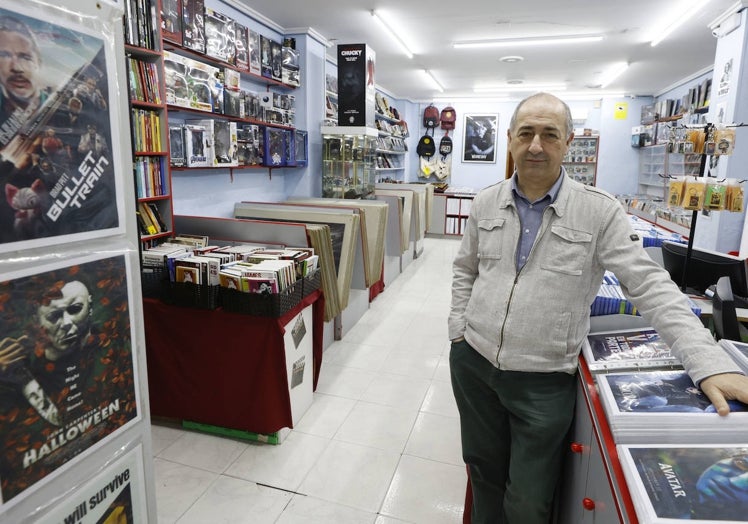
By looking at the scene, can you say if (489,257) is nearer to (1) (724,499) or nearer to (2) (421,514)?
(1) (724,499)

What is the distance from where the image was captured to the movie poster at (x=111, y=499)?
1115 millimetres

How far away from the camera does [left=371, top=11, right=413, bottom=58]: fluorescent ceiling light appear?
543 centimetres

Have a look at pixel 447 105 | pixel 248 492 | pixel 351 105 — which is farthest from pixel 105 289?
pixel 447 105

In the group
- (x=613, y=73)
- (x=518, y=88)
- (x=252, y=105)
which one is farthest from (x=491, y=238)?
(x=518, y=88)

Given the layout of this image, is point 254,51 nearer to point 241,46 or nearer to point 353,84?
point 241,46

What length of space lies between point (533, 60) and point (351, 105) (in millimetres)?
3513

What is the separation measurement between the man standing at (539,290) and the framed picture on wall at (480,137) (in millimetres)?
11110

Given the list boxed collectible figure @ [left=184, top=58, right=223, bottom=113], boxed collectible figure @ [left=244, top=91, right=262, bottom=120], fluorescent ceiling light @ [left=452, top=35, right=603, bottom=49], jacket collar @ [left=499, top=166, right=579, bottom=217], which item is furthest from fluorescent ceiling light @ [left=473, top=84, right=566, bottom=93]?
jacket collar @ [left=499, top=166, right=579, bottom=217]

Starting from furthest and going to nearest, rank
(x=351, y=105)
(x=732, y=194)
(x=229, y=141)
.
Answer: (x=351, y=105) → (x=229, y=141) → (x=732, y=194)

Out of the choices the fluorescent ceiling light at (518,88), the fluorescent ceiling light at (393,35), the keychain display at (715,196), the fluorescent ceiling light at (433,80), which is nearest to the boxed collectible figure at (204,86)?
the fluorescent ceiling light at (393,35)

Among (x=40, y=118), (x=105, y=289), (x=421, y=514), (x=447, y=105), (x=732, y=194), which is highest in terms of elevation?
(x=447, y=105)

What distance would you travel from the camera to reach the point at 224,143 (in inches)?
175

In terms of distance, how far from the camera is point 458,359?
175 centimetres

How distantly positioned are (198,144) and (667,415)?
12.9ft
